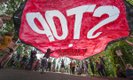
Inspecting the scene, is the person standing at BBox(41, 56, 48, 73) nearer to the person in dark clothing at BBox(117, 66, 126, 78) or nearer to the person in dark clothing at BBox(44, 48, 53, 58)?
the person in dark clothing at BBox(44, 48, 53, 58)

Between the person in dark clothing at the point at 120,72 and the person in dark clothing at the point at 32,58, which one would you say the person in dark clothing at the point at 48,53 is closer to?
the person in dark clothing at the point at 32,58

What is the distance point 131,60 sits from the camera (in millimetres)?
4160

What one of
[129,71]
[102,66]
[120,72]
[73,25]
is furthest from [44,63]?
[129,71]

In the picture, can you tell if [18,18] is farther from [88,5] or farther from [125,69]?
[125,69]

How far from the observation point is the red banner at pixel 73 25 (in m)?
3.96

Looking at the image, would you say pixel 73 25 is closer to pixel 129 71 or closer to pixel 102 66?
pixel 102 66

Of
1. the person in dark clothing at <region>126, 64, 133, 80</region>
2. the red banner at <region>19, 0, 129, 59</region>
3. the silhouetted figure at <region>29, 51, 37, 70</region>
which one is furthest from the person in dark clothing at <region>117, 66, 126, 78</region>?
the silhouetted figure at <region>29, 51, 37, 70</region>

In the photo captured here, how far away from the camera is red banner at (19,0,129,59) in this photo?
13.0 feet

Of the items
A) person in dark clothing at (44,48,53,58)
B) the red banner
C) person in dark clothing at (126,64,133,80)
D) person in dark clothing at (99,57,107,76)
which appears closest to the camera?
person in dark clothing at (126,64,133,80)

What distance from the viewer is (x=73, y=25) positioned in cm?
417

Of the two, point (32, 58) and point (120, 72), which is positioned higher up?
point (32, 58)

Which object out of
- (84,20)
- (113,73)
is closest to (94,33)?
(84,20)

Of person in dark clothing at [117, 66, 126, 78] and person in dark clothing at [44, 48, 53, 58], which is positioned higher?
person in dark clothing at [44, 48, 53, 58]

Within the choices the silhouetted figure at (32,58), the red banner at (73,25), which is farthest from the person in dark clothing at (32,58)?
the red banner at (73,25)
